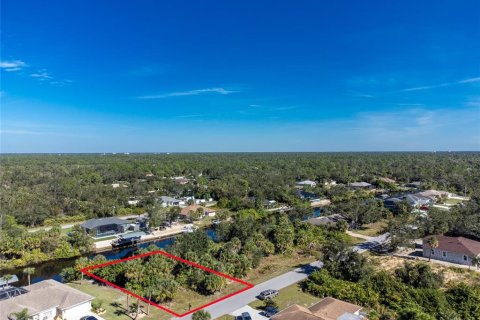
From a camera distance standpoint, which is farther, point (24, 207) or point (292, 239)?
point (24, 207)

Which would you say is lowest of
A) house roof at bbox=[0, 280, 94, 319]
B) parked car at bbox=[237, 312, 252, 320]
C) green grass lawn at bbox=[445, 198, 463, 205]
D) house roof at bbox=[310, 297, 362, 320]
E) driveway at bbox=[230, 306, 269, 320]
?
driveway at bbox=[230, 306, 269, 320]

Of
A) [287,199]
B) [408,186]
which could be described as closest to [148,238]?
[287,199]

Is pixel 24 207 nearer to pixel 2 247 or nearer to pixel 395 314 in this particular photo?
pixel 2 247

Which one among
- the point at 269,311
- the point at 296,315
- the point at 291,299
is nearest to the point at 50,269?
the point at 269,311

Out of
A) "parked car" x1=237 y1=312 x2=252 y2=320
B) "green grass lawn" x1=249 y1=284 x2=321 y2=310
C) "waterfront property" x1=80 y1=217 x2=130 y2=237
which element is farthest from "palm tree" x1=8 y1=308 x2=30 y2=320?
"waterfront property" x1=80 y1=217 x2=130 y2=237

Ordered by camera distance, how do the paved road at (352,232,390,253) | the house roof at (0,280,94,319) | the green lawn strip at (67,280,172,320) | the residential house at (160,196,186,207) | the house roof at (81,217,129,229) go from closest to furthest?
the house roof at (0,280,94,319), the green lawn strip at (67,280,172,320), the paved road at (352,232,390,253), the house roof at (81,217,129,229), the residential house at (160,196,186,207)

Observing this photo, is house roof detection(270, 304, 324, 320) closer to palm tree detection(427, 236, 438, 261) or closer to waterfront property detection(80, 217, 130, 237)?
palm tree detection(427, 236, 438, 261)

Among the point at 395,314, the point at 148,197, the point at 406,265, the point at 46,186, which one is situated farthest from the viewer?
the point at 46,186
